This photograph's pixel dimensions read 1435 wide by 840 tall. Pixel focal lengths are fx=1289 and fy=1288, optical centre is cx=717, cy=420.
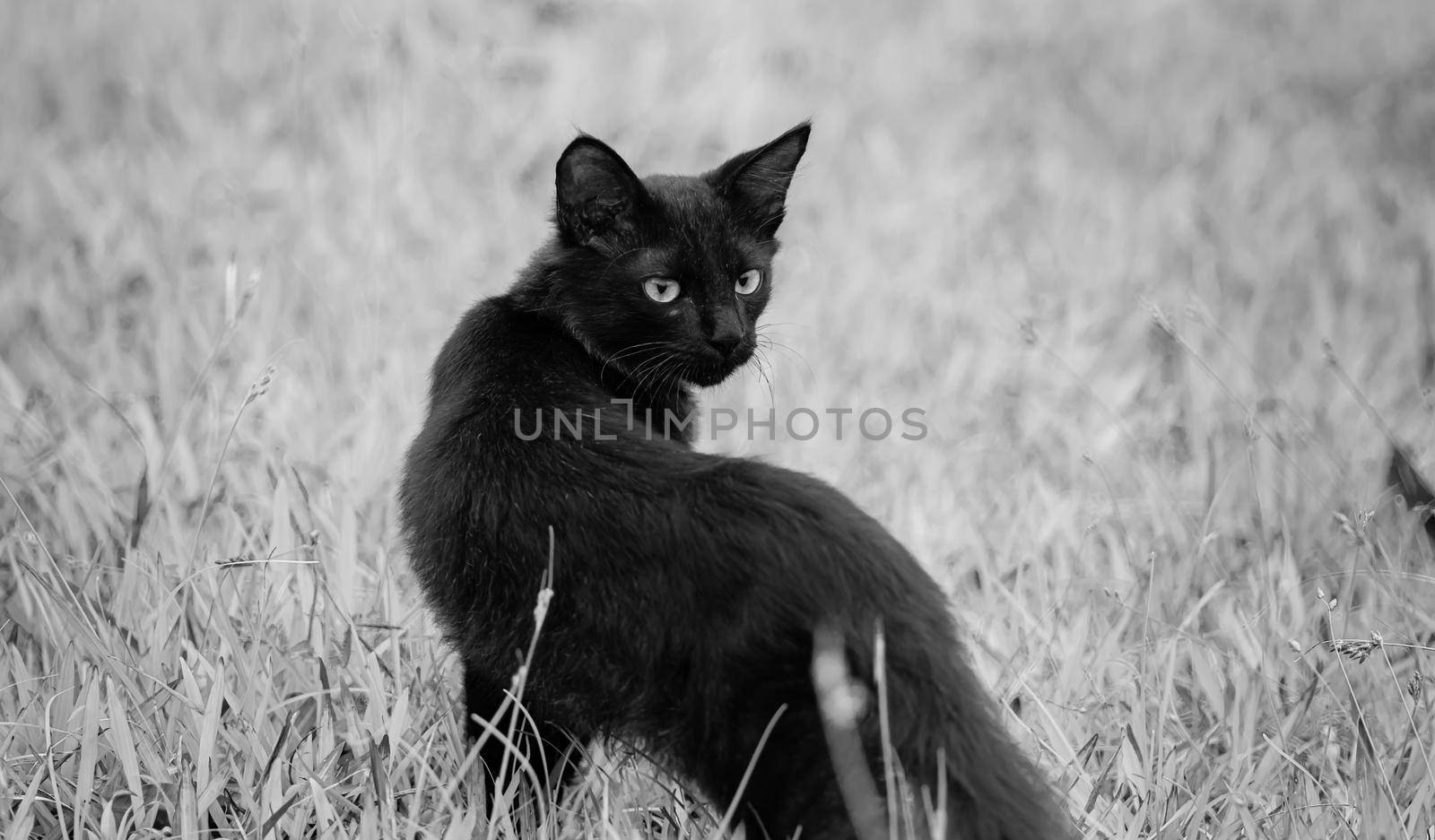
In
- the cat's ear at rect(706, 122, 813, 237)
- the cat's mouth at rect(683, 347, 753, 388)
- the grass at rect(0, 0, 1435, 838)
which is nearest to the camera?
the grass at rect(0, 0, 1435, 838)

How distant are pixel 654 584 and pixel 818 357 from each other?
281cm

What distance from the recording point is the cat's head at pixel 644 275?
8.92ft

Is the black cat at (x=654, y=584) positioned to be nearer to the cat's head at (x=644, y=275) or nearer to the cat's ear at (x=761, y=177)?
the cat's head at (x=644, y=275)

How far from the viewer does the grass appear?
254 cm

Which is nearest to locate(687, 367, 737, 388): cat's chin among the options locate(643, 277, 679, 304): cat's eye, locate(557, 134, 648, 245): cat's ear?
locate(643, 277, 679, 304): cat's eye

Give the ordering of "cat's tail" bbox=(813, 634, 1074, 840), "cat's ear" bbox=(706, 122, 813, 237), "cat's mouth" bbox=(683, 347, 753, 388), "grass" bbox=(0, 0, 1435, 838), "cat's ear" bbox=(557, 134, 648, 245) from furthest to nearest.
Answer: "cat's ear" bbox=(706, 122, 813, 237), "cat's mouth" bbox=(683, 347, 753, 388), "cat's ear" bbox=(557, 134, 648, 245), "grass" bbox=(0, 0, 1435, 838), "cat's tail" bbox=(813, 634, 1074, 840)

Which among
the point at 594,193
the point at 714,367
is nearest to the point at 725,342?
the point at 714,367

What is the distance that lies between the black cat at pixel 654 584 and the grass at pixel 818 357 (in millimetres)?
351

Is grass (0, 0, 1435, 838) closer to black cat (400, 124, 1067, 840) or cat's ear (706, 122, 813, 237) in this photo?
black cat (400, 124, 1067, 840)

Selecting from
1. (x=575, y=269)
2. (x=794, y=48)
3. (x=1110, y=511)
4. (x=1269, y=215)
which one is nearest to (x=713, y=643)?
(x=575, y=269)

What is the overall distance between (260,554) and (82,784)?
0.86m

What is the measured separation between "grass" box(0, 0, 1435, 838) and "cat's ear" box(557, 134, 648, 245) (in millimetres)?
715

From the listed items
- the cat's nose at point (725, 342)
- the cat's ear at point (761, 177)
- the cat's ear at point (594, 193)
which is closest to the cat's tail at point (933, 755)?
the cat's nose at point (725, 342)

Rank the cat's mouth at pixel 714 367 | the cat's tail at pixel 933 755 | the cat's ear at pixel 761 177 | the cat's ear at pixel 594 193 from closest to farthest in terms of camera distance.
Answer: the cat's tail at pixel 933 755 → the cat's ear at pixel 594 193 → the cat's mouth at pixel 714 367 → the cat's ear at pixel 761 177
